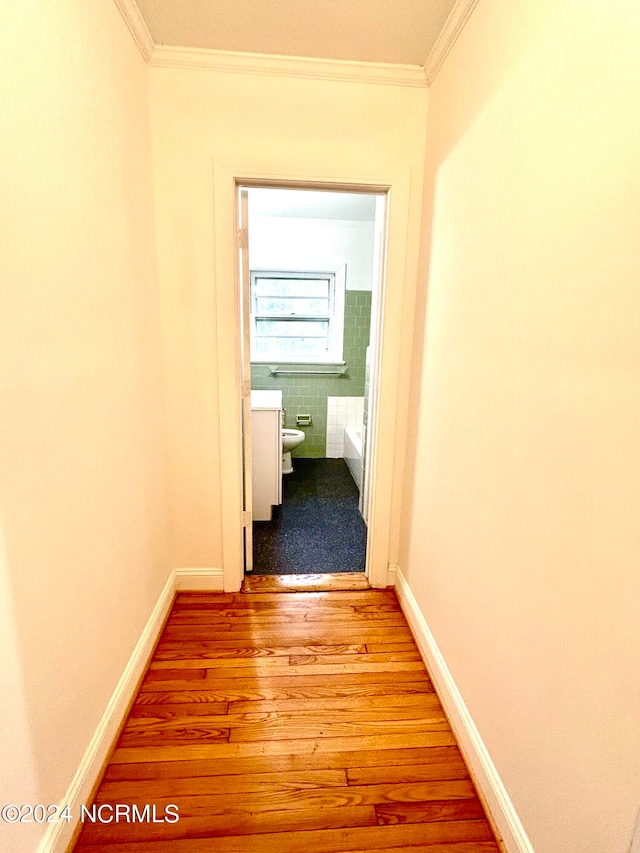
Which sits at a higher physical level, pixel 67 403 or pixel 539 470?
pixel 67 403

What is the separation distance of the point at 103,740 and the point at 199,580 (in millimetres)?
872

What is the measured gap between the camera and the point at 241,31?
146 cm

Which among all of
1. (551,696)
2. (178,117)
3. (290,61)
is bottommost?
(551,696)

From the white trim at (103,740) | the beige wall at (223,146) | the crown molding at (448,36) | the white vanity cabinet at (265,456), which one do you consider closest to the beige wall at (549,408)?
the crown molding at (448,36)

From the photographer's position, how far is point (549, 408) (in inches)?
36.1

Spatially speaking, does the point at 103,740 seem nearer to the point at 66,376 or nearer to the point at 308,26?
the point at 66,376

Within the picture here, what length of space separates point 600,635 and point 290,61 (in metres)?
2.17

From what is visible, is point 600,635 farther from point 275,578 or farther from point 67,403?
point 275,578

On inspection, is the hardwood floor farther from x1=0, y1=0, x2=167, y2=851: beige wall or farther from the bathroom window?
the bathroom window

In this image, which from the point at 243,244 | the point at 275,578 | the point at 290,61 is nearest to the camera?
the point at 290,61

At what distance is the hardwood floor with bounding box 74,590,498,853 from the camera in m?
1.08

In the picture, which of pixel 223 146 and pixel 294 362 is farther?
pixel 294 362

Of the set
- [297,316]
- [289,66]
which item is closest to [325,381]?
[297,316]

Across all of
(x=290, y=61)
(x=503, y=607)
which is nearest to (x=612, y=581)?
(x=503, y=607)
